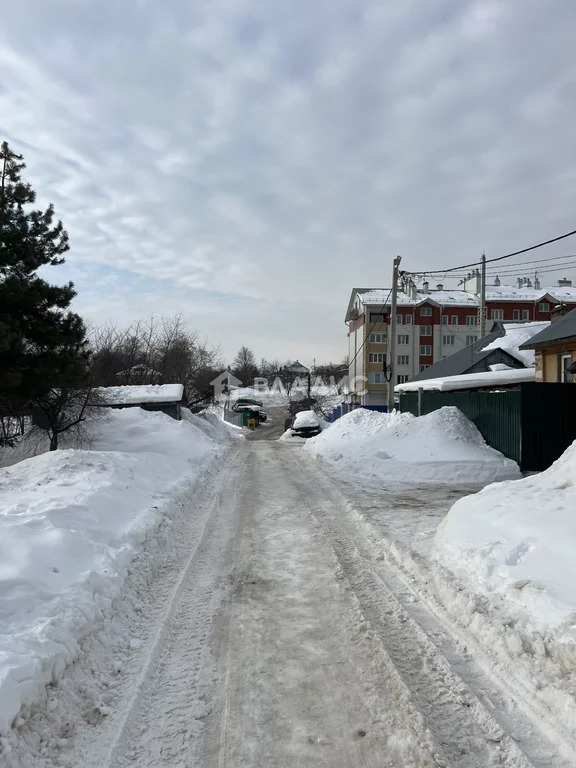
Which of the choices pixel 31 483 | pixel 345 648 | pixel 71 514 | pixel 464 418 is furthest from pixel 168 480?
pixel 464 418

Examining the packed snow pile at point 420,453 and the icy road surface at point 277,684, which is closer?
the icy road surface at point 277,684

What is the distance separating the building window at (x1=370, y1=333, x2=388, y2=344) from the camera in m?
57.6

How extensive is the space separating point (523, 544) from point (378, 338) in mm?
53773

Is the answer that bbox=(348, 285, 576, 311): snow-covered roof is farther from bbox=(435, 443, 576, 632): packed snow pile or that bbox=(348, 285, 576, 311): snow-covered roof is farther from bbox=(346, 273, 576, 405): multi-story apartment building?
bbox=(435, 443, 576, 632): packed snow pile

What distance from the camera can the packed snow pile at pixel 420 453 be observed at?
12.8 meters

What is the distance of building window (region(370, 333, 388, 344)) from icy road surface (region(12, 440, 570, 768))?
52694 mm

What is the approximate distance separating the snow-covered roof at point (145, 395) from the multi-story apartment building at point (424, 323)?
33.0m

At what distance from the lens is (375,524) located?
26.0ft

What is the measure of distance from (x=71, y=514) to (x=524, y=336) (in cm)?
2786

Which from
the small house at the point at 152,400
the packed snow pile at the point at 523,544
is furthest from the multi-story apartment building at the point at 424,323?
the packed snow pile at the point at 523,544

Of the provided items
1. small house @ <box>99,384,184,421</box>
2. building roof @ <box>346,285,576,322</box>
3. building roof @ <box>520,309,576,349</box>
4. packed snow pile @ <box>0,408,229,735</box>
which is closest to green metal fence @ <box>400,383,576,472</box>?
building roof @ <box>520,309,576,349</box>

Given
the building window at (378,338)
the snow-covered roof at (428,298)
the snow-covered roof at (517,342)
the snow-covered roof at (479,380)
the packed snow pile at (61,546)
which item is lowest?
the packed snow pile at (61,546)

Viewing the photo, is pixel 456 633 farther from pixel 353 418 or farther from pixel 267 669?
pixel 353 418

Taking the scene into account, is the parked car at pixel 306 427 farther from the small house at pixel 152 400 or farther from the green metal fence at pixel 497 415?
the green metal fence at pixel 497 415
